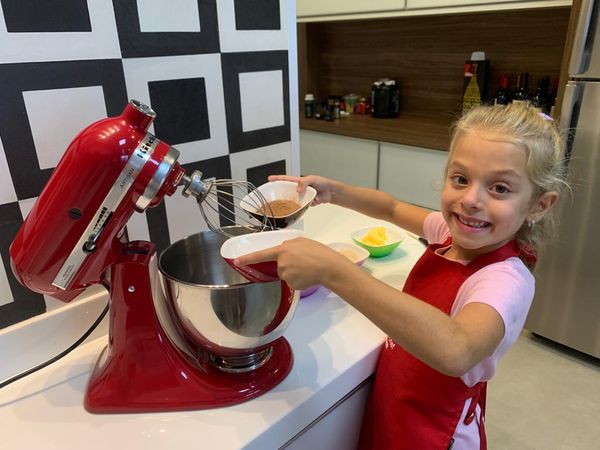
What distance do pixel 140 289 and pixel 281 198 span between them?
0.33 m

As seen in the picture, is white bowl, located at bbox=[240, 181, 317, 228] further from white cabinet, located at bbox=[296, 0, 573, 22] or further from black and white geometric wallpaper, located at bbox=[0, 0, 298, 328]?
white cabinet, located at bbox=[296, 0, 573, 22]

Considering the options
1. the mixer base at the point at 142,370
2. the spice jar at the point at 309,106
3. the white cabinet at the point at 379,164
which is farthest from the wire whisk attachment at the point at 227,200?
the spice jar at the point at 309,106

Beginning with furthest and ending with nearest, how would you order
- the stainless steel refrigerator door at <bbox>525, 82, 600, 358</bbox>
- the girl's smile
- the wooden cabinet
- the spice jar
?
the spice jar < the wooden cabinet < the stainless steel refrigerator door at <bbox>525, 82, 600, 358</bbox> < the girl's smile

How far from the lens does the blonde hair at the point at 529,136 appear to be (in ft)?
2.06

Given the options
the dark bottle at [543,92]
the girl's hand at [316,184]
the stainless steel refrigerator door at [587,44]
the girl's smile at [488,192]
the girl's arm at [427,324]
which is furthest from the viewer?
the dark bottle at [543,92]

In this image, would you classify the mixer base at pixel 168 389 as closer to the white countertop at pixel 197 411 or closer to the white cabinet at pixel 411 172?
the white countertop at pixel 197 411

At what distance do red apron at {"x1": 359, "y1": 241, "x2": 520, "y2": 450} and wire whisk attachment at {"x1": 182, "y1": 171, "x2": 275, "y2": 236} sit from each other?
0.27m

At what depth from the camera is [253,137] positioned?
942 mm

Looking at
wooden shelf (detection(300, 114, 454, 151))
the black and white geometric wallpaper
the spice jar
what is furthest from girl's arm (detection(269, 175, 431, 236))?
the spice jar

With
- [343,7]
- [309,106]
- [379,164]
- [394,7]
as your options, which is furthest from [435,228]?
[309,106]

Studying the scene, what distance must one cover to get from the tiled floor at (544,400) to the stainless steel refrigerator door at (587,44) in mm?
954

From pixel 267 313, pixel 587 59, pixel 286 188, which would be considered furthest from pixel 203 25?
pixel 587 59

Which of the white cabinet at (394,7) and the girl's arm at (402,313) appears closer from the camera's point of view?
the girl's arm at (402,313)

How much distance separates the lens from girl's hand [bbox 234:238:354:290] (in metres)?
0.55
